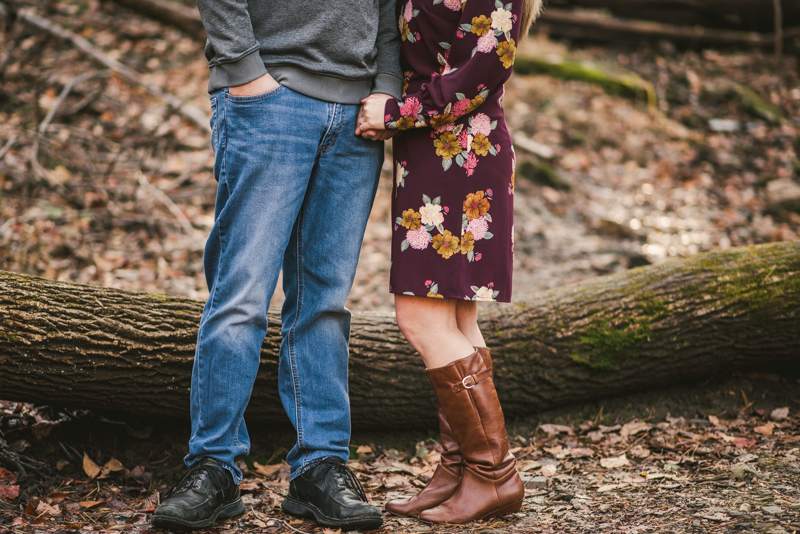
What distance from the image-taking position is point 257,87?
2.12 meters

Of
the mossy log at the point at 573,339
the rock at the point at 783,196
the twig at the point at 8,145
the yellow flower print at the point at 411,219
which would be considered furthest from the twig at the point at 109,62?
the rock at the point at 783,196

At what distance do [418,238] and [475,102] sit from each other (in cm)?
52

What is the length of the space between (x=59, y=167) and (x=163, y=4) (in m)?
4.22

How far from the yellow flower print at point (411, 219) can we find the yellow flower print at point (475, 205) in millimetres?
174

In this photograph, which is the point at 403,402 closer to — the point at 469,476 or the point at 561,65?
the point at 469,476

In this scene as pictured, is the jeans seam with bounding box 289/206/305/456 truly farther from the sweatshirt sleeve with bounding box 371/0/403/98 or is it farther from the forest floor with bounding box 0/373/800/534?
the sweatshirt sleeve with bounding box 371/0/403/98

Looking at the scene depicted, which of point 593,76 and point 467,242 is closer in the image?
point 467,242

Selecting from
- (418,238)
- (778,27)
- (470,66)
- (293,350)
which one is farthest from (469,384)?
(778,27)

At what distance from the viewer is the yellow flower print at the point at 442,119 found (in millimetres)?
2193

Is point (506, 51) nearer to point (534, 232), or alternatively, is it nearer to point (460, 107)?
point (460, 107)

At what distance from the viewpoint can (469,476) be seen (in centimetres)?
237

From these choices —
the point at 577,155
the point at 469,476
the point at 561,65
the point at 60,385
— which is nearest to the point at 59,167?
the point at 60,385

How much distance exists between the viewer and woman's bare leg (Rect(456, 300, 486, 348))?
2482 millimetres

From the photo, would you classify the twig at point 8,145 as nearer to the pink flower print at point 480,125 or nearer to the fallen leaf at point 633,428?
the pink flower print at point 480,125
